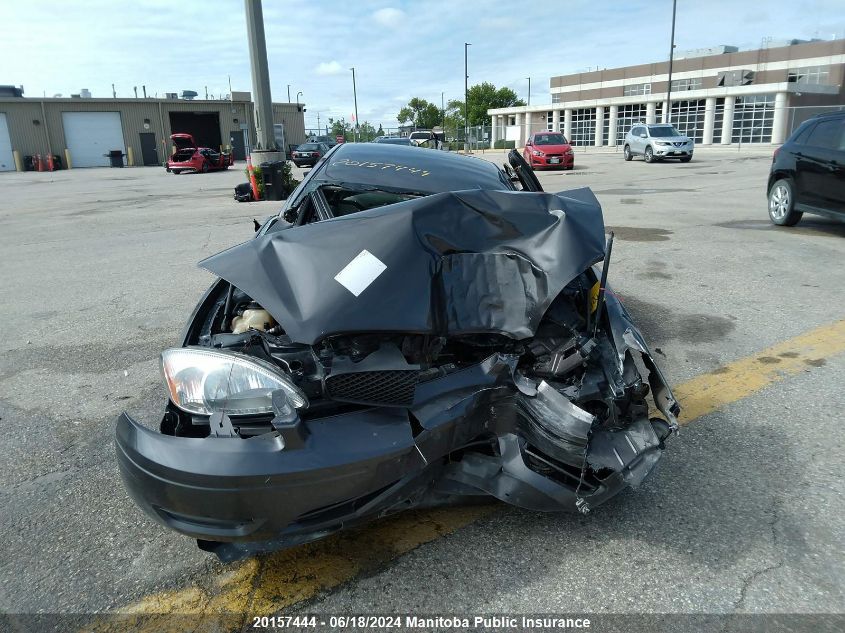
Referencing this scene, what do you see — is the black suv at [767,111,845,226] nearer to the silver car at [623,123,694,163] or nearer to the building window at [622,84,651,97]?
the silver car at [623,123,694,163]

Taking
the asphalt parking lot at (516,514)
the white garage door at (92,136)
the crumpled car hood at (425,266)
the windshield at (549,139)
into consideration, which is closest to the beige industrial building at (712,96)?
the windshield at (549,139)

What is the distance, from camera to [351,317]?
220 cm

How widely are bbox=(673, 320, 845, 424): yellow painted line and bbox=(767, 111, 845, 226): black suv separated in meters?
4.36

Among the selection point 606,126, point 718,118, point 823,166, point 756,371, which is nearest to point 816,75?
point 718,118

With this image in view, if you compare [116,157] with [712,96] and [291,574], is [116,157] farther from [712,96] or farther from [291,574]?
[291,574]

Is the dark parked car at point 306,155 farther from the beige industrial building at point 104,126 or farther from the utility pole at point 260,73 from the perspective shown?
the utility pole at point 260,73

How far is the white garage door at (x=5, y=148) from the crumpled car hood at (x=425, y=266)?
175 ft

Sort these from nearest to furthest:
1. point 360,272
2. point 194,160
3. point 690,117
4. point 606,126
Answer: point 360,272 → point 194,160 → point 690,117 → point 606,126

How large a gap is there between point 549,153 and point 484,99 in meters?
75.7

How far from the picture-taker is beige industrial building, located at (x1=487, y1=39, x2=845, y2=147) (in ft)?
140

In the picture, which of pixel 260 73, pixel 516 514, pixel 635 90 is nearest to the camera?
pixel 516 514

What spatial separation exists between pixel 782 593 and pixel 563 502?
81cm

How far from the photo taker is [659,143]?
2800 cm

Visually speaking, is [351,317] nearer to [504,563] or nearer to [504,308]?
[504,308]
